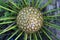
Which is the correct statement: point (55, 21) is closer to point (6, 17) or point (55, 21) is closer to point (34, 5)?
point (34, 5)

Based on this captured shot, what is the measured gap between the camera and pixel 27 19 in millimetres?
1233

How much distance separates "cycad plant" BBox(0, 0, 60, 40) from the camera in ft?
4.08

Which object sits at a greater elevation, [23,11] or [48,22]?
[23,11]

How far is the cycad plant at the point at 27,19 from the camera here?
4.08 feet

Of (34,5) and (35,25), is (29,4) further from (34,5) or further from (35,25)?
(35,25)

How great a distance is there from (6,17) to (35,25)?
24 centimetres

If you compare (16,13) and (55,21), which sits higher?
(16,13)

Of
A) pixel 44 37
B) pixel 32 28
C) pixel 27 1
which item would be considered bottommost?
pixel 44 37

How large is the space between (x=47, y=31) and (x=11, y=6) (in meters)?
0.37

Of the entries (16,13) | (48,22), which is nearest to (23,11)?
(16,13)

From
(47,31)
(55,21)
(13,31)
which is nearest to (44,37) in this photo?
(47,31)

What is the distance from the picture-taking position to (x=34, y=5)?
137 centimetres

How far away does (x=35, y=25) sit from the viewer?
1.25 meters

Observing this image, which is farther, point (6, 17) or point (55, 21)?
point (55, 21)
